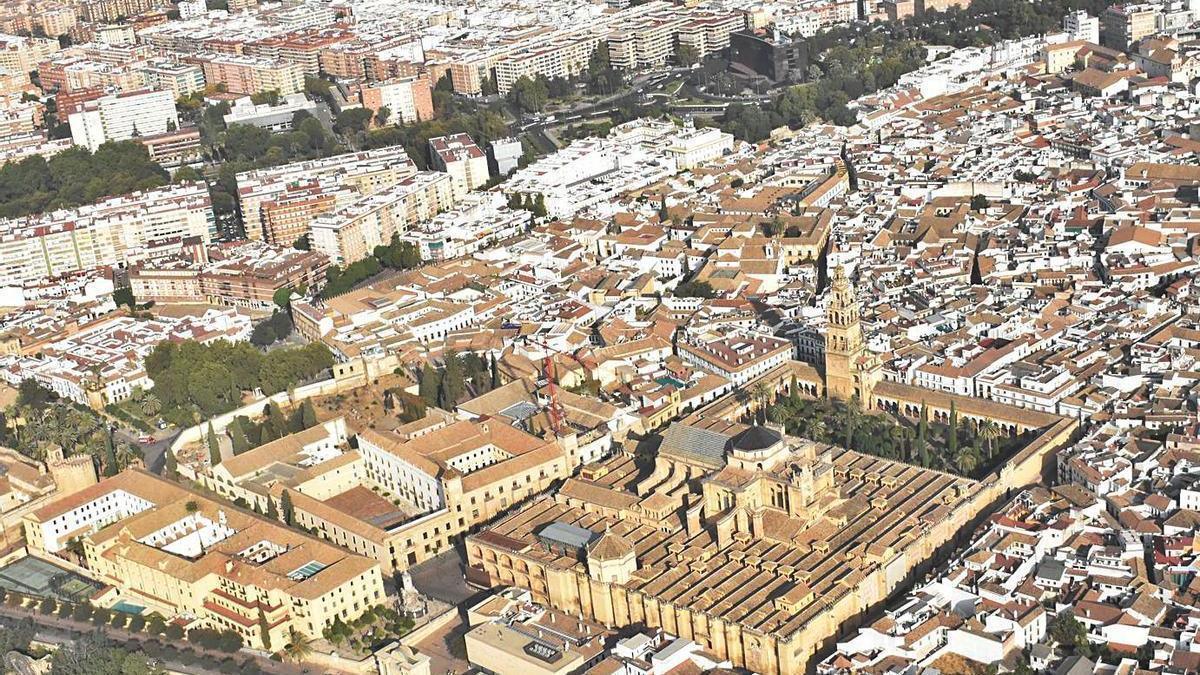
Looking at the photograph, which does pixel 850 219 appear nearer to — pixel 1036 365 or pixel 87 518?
pixel 1036 365

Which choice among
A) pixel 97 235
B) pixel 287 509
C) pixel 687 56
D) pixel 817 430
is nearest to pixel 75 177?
pixel 97 235

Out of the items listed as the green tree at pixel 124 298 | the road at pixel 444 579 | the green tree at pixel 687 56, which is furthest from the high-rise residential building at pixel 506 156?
the road at pixel 444 579

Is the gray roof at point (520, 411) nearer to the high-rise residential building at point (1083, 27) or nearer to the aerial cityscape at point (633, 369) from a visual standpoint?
the aerial cityscape at point (633, 369)

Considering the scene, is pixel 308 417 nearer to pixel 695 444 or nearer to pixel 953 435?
pixel 695 444

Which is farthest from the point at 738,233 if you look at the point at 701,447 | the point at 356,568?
the point at 356,568

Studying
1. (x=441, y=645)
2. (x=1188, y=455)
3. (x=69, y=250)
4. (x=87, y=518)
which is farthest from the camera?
(x=69, y=250)
